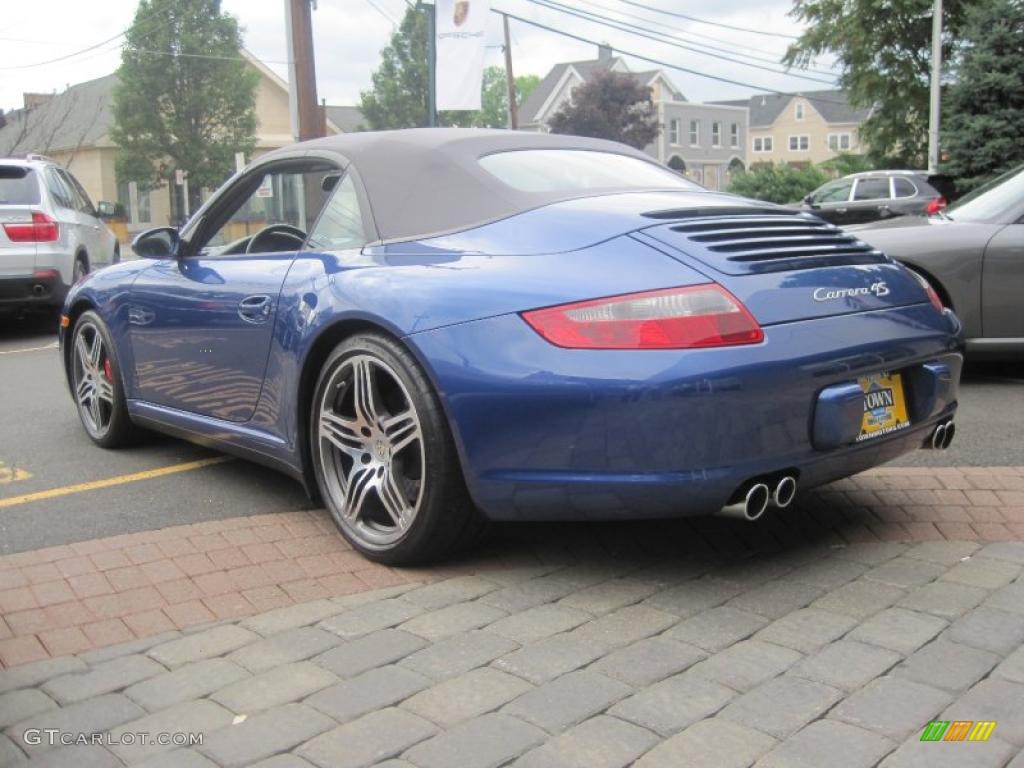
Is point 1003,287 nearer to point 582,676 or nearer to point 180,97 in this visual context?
point 582,676

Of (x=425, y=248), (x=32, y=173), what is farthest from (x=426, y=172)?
(x=32, y=173)

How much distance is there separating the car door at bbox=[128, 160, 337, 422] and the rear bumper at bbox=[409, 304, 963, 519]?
1.02 meters

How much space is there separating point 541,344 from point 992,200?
4736mm

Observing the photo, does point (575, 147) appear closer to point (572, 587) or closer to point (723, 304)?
point (723, 304)

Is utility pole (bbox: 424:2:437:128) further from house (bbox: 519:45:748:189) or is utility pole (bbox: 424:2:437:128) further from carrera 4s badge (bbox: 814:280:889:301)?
house (bbox: 519:45:748:189)

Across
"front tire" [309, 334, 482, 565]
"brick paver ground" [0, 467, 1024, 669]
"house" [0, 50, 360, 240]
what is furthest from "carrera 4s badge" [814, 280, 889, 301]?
"house" [0, 50, 360, 240]

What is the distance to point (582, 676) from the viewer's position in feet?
8.74

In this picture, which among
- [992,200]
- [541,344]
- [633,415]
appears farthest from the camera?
[992,200]

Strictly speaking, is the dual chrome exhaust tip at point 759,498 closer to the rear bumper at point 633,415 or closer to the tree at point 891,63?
the rear bumper at point 633,415

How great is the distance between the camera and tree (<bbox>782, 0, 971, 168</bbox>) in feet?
98.3

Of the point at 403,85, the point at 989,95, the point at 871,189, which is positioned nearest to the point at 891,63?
the point at 989,95

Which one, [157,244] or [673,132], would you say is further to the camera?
[673,132]

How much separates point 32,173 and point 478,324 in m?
8.83

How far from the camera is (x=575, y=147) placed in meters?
4.32
